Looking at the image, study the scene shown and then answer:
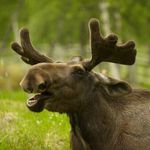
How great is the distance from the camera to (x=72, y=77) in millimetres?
7746

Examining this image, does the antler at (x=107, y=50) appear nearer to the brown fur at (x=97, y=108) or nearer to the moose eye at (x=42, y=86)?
the brown fur at (x=97, y=108)

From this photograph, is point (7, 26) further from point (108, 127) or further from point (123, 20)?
point (108, 127)

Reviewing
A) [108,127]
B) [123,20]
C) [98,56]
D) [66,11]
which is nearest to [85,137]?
[108,127]

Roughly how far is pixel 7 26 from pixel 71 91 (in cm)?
4306

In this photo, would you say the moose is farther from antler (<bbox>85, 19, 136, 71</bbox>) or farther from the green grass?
the green grass

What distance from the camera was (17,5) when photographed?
43688mm

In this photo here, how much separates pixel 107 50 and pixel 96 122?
2.57 ft

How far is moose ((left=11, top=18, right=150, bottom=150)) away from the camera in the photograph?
7.62 m

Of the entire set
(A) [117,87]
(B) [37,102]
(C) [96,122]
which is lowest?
(C) [96,122]

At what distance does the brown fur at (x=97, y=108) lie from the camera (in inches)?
301

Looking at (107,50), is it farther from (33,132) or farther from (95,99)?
(33,132)

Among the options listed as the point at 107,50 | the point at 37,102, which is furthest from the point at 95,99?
the point at 37,102

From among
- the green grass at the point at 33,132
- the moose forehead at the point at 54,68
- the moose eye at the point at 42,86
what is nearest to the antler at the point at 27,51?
the moose forehead at the point at 54,68

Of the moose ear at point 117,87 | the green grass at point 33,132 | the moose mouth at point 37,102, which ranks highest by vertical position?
the moose mouth at point 37,102
